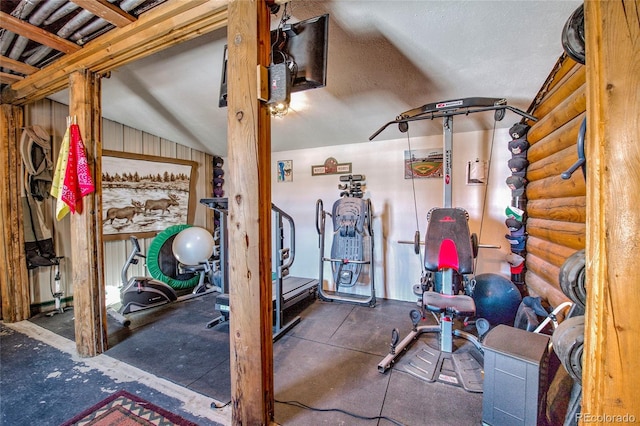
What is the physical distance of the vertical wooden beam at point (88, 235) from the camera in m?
2.23

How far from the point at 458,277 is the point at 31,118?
17.1ft

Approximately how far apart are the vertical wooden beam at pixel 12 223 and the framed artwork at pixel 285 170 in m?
3.16

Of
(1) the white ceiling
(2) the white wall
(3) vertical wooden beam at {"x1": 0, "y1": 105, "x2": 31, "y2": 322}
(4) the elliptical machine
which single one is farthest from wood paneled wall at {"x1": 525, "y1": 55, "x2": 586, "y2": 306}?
(3) vertical wooden beam at {"x1": 0, "y1": 105, "x2": 31, "y2": 322}

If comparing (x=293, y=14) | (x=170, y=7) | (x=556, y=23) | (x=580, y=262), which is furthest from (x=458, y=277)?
(x=170, y=7)

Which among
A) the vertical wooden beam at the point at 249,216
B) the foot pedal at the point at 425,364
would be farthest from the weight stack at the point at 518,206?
the vertical wooden beam at the point at 249,216

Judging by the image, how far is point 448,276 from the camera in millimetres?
2420

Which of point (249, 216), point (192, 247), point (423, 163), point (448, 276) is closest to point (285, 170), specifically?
point (192, 247)

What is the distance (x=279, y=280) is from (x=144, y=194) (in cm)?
284

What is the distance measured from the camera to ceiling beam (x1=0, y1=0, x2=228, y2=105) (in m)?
1.60

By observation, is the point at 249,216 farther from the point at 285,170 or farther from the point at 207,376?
the point at 285,170

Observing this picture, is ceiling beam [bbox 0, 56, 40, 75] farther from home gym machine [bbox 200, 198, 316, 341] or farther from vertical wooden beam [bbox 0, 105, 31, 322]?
home gym machine [bbox 200, 198, 316, 341]

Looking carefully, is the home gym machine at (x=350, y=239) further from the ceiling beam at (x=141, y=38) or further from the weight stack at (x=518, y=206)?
the ceiling beam at (x=141, y=38)

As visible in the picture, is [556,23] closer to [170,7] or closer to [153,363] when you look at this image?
[170,7]

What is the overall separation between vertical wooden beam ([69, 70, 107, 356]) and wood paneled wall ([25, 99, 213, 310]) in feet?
5.51
